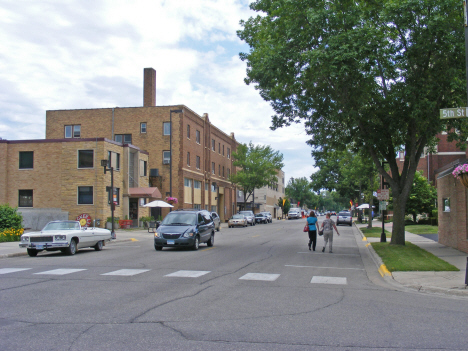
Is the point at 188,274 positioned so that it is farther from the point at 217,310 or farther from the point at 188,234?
the point at 188,234

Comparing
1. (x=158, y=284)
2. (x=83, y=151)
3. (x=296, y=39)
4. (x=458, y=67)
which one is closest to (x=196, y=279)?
(x=158, y=284)

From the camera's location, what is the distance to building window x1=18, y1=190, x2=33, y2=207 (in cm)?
3781

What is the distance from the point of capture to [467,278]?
1037 centimetres

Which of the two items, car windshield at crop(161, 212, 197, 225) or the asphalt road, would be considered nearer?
the asphalt road

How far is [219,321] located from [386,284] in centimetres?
605

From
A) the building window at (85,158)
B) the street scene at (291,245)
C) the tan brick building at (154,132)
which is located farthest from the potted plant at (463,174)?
the tan brick building at (154,132)

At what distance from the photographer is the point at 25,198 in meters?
37.8

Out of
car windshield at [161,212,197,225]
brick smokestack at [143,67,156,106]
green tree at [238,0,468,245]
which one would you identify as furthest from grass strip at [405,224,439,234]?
brick smokestack at [143,67,156,106]

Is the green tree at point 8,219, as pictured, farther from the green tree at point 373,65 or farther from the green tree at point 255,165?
the green tree at point 255,165

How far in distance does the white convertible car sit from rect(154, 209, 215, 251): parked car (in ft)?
9.70

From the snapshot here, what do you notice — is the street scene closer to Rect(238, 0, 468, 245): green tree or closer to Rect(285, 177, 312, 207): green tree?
Rect(238, 0, 468, 245): green tree

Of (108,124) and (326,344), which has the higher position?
(108,124)

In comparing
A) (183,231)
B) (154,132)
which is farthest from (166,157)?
(183,231)

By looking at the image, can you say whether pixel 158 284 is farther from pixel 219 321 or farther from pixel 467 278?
pixel 467 278
